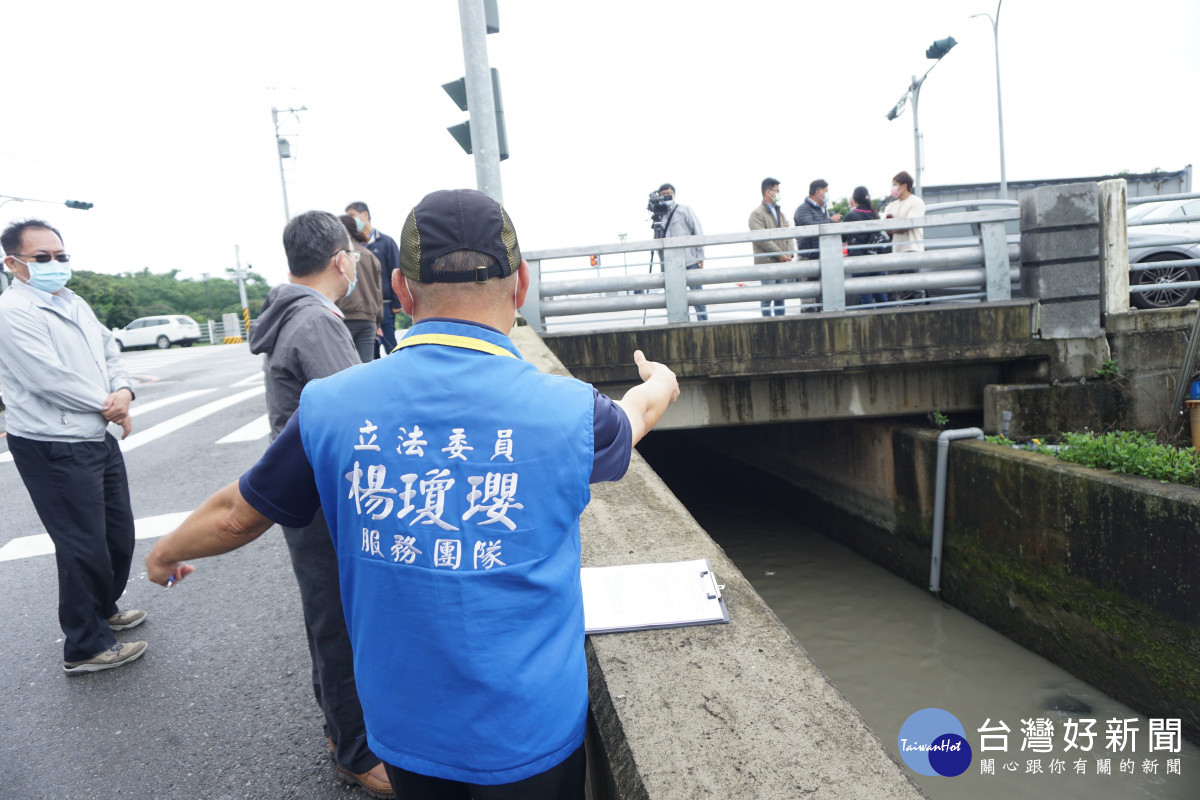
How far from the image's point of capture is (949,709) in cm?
664

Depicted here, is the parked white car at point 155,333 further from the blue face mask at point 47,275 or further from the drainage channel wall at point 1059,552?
the blue face mask at point 47,275

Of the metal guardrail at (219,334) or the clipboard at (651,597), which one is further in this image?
the metal guardrail at (219,334)

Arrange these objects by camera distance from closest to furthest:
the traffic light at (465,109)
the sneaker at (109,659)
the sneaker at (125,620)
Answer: the sneaker at (109,659), the sneaker at (125,620), the traffic light at (465,109)

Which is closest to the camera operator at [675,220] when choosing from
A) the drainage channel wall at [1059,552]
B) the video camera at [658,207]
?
the video camera at [658,207]

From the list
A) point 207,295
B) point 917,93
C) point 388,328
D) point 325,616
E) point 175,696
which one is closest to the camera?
point 325,616

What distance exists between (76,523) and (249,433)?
21.0 ft

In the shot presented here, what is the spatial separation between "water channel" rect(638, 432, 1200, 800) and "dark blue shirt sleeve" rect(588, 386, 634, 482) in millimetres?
5222

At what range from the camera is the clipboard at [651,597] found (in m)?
2.38

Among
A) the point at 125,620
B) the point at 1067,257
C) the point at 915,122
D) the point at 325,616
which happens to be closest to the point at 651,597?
the point at 325,616

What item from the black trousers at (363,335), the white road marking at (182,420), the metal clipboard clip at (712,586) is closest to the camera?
the metal clipboard clip at (712,586)

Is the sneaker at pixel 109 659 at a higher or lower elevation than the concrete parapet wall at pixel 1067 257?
lower

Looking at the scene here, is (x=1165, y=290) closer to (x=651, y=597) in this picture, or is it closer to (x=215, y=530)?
(x=651, y=597)

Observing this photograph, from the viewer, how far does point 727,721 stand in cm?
187

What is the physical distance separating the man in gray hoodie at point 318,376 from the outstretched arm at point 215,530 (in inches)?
32.5
